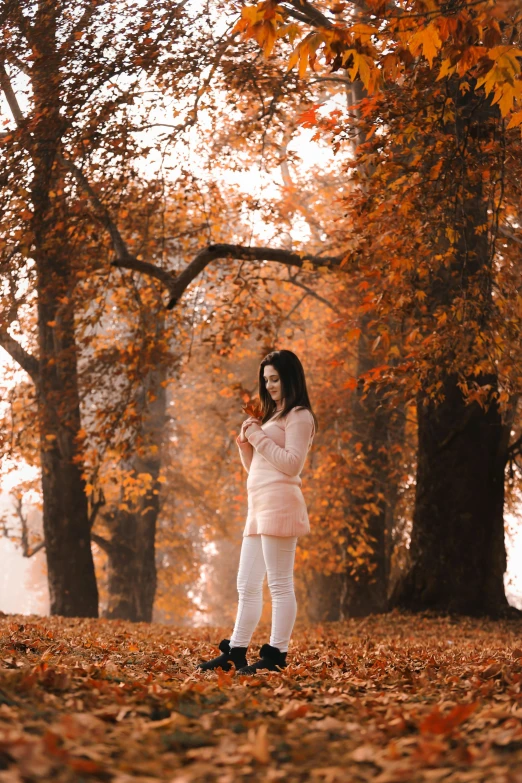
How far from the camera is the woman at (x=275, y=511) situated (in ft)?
17.5

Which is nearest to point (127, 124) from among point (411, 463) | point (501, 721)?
point (501, 721)

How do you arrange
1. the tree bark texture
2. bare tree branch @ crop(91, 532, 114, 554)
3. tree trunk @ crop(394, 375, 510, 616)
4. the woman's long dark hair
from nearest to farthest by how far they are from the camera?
1. the woman's long dark hair
2. tree trunk @ crop(394, 375, 510, 616)
3. bare tree branch @ crop(91, 532, 114, 554)
4. the tree bark texture

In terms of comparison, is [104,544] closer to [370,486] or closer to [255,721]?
[370,486]

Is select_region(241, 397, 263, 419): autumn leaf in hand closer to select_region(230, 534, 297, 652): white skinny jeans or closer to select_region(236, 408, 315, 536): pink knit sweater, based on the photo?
select_region(236, 408, 315, 536): pink knit sweater

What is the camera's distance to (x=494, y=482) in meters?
11.5

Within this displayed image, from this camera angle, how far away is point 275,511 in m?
5.34

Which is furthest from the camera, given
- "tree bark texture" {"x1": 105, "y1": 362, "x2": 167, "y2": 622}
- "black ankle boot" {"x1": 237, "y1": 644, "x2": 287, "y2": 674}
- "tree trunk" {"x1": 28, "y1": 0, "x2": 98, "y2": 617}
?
"tree bark texture" {"x1": 105, "y1": 362, "x2": 167, "y2": 622}

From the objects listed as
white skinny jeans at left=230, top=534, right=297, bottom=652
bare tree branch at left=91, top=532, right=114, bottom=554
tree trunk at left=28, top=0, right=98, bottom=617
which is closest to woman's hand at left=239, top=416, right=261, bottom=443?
white skinny jeans at left=230, top=534, right=297, bottom=652

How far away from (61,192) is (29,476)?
10.5 m

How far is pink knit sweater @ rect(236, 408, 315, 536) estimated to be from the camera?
17.5 feet

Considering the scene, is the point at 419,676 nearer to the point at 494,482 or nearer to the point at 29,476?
the point at 494,482

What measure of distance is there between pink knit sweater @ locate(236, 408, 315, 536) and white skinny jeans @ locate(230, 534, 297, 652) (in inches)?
4.0

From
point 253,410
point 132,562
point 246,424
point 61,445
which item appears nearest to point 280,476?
point 246,424

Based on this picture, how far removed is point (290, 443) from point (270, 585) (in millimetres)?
868
